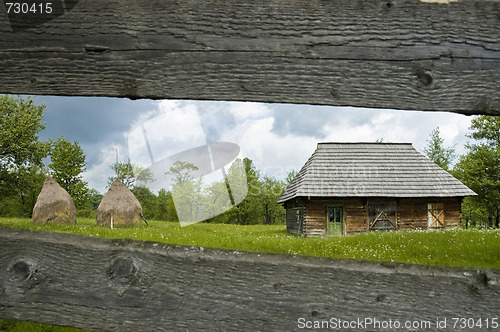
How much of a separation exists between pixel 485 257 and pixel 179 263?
1020cm

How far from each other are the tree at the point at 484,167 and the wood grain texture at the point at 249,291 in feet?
109

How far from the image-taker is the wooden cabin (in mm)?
20547

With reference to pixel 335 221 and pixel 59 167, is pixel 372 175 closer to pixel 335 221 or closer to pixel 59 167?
pixel 335 221

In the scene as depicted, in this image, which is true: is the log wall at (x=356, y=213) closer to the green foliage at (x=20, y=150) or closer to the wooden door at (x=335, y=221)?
the wooden door at (x=335, y=221)

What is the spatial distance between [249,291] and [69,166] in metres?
27.7

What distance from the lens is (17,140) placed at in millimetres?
28344

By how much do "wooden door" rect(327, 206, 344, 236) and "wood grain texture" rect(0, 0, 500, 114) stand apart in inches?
770

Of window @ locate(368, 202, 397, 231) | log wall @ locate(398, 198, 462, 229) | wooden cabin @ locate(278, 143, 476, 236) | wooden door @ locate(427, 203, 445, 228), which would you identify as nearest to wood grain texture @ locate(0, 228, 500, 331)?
wooden cabin @ locate(278, 143, 476, 236)

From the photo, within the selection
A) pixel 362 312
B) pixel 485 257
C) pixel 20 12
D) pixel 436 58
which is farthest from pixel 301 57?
pixel 485 257

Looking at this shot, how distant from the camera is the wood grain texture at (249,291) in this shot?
164cm

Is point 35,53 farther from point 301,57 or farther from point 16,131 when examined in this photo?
point 16,131

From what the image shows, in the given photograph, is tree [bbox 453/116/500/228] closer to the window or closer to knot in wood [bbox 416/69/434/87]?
the window

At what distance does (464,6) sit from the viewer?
172 cm

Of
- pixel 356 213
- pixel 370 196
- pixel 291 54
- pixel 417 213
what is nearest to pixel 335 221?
pixel 356 213
